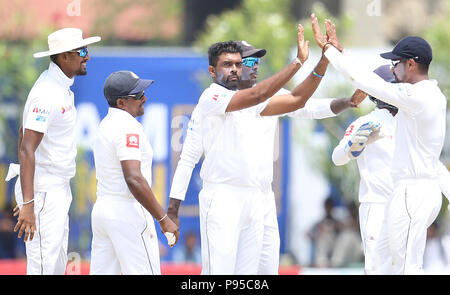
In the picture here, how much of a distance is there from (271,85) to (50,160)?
73.4 inches

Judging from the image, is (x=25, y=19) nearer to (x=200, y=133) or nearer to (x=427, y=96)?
(x=200, y=133)

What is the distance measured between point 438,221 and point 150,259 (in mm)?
8008

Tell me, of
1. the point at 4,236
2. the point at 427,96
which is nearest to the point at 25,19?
the point at 4,236

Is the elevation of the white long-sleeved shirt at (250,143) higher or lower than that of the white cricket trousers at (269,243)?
higher

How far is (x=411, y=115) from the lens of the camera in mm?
7367

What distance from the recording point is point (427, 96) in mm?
7305

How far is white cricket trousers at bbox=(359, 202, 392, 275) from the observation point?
7984 mm

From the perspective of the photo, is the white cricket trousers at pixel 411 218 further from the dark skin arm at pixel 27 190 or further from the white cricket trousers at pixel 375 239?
the dark skin arm at pixel 27 190

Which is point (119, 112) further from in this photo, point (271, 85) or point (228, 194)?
point (271, 85)

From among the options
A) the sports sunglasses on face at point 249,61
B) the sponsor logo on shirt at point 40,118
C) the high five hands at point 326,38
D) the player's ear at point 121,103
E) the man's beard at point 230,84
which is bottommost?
the sponsor logo on shirt at point 40,118

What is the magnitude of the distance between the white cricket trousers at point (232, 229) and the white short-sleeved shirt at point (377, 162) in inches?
46.9

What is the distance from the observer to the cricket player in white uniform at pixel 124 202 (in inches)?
285

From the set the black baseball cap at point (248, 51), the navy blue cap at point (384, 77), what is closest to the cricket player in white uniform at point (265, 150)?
the black baseball cap at point (248, 51)
